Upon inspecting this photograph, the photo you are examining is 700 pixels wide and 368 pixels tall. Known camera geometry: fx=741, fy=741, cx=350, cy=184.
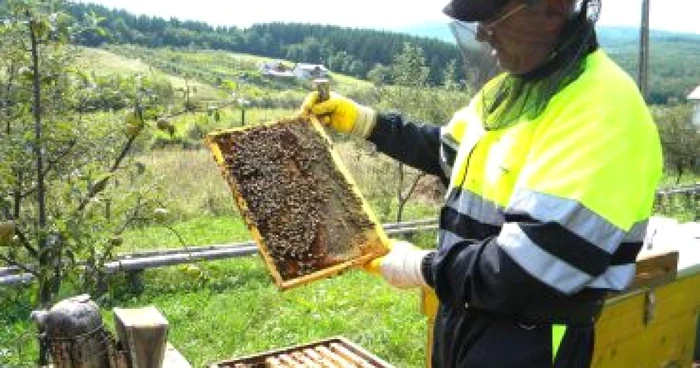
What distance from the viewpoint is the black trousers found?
2.24 m

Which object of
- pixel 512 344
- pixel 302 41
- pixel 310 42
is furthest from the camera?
pixel 302 41

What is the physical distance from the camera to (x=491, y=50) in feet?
8.13

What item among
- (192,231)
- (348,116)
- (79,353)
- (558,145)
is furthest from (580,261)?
(192,231)

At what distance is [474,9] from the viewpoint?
219cm

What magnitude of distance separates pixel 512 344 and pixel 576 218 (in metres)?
0.51

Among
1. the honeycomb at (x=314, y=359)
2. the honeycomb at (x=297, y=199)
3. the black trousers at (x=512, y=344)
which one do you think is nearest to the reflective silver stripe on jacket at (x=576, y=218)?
the black trousers at (x=512, y=344)

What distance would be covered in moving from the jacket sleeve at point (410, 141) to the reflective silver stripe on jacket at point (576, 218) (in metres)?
1.30

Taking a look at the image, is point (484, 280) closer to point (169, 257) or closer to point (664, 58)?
point (169, 257)

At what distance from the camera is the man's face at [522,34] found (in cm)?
212

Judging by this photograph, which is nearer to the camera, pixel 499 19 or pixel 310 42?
pixel 499 19

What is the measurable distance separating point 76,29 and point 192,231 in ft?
39.1

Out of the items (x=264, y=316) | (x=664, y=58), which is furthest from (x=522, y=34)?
(x=664, y=58)

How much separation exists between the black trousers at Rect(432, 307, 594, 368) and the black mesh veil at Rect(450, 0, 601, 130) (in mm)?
623

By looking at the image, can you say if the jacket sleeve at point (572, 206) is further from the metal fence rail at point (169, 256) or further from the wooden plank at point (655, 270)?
the metal fence rail at point (169, 256)
